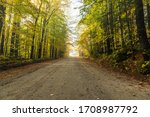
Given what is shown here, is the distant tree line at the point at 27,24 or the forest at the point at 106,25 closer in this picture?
the forest at the point at 106,25

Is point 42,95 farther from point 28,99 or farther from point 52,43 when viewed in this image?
point 52,43

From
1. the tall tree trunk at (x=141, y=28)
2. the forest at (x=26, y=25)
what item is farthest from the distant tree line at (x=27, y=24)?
the tall tree trunk at (x=141, y=28)

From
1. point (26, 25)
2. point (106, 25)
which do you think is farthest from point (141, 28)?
point (26, 25)

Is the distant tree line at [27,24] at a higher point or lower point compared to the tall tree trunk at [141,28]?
higher

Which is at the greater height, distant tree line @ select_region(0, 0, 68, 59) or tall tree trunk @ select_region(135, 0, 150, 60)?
distant tree line @ select_region(0, 0, 68, 59)

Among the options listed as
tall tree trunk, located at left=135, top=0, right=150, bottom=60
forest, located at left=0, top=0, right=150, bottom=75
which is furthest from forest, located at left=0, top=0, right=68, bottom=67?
tall tree trunk, located at left=135, top=0, right=150, bottom=60

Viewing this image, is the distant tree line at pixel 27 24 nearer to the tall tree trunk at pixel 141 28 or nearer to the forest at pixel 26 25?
the forest at pixel 26 25

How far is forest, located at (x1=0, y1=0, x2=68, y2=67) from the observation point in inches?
583

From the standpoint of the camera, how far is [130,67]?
1187 centimetres

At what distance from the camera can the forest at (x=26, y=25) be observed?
14.8 meters

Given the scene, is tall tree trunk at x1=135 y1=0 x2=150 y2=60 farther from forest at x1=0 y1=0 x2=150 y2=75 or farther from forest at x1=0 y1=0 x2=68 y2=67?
forest at x1=0 y1=0 x2=68 y2=67

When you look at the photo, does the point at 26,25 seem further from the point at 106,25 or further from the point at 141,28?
the point at 141,28

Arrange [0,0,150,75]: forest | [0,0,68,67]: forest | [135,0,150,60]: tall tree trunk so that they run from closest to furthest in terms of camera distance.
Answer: [135,0,150,60]: tall tree trunk
[0,0,150,75]: forest
[0,0,68,67]: forest

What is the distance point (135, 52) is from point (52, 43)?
31686 mm
